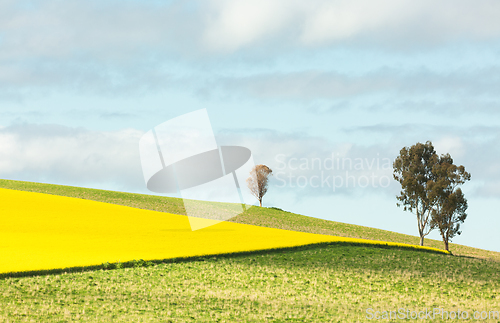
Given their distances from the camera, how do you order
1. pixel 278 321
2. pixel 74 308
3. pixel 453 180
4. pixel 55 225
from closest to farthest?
pixel 278 321 < pixel 74 308 < pixel 55 225 < pixel 453 180

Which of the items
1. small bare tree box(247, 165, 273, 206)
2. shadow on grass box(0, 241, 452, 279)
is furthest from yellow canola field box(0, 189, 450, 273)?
small bare tree box(247, 165, 273, 206)

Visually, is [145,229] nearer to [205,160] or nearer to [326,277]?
[205,160]

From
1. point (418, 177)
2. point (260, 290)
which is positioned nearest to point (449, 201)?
point (418, 177)

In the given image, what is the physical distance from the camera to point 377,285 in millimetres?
23406

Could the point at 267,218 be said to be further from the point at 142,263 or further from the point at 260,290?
the point at 260,290

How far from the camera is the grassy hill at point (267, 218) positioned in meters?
56.8

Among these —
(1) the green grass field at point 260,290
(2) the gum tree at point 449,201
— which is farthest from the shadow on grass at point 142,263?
(2) the gum tree at point 449,201

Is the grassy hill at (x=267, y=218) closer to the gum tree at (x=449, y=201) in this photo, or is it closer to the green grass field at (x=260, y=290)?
the gum tree at (x=449, y=201)

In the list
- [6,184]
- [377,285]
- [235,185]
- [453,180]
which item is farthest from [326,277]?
[6,184]

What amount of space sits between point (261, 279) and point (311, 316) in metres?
6.75

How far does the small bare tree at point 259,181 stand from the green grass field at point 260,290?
49446mm

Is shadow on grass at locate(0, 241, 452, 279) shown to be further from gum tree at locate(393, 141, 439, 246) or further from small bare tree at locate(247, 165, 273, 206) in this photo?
small bare tree at locate(247, 165, 273, 206)

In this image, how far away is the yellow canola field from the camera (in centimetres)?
2677

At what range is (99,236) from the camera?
109ft
